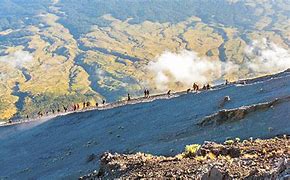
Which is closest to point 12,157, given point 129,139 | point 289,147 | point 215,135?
point 129,139

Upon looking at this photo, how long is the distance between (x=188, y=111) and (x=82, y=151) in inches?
511

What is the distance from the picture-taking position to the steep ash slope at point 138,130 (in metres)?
39.3

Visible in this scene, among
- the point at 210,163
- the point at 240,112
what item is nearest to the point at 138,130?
the point at 240,112

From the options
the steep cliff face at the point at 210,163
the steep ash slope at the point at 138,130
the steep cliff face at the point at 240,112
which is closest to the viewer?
the steep cliff face at the point at 210,163

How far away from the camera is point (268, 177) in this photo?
14.1m

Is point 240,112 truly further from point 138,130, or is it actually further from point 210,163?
point 210,163

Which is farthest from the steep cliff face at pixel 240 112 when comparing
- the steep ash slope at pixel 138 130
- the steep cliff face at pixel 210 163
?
the steep cliff face at pixel 210 163

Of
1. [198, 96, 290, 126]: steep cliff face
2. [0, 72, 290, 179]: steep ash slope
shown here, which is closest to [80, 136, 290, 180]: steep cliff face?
[0, 72, 290, 179]: steep ash slope

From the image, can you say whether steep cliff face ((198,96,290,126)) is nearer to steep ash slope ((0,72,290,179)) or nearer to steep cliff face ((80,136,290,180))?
steep ash slope ((0,72,290,179))

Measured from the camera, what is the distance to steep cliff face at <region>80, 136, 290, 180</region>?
18.4 meters

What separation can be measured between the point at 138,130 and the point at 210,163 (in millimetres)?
37290

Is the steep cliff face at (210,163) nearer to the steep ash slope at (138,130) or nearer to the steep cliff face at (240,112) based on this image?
the steep ash slope at (138,130)

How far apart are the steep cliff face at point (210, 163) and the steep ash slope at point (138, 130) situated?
300 inches

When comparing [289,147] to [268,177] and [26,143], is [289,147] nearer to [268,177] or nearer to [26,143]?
[268,177]
